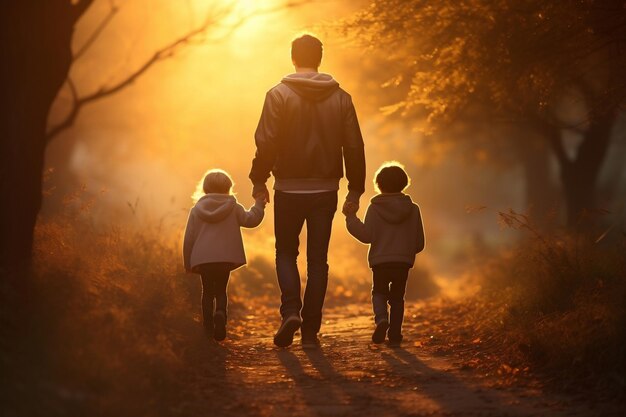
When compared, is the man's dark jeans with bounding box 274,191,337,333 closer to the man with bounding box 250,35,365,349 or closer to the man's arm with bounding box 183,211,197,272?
the man with bounding box 250,35,365,349

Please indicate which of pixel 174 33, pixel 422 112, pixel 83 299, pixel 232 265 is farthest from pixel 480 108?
pixel 174 33

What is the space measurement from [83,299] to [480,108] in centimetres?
1088

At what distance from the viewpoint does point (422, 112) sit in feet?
61.1

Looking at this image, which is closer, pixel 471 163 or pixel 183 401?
pixel 183 401

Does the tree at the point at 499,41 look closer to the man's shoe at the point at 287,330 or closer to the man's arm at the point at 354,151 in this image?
the man's arm at the point at 354,151

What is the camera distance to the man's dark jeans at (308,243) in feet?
28.5

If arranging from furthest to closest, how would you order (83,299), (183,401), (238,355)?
(238,355) < (83,299) < (183,401)

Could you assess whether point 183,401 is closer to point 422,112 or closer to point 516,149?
point 422,112

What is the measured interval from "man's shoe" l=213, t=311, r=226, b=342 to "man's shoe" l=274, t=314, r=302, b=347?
19.6 inches

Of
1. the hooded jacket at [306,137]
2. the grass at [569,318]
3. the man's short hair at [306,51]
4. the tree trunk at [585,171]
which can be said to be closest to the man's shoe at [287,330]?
the hooded jacket at [306,137]

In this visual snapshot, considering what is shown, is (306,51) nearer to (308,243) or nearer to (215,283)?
(308,243)

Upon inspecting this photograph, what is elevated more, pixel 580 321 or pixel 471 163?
pixel 471 163

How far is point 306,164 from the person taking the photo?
8.61 m

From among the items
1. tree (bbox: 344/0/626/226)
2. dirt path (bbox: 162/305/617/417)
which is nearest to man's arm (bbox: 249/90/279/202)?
dirt path (bbox: 162/305/617/417)
